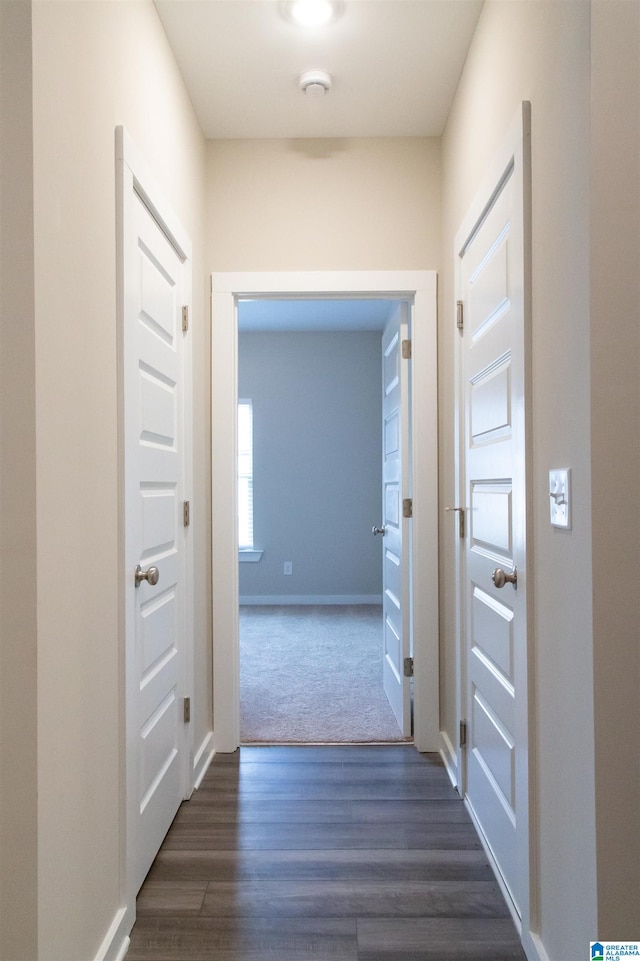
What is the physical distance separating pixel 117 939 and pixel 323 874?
612 millimetres

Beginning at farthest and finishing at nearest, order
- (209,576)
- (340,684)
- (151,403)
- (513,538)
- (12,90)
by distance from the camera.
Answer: (340,684), (209,576), (151,403), (513,538), (12,90)

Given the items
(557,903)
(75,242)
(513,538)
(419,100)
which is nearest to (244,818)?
(557,903)

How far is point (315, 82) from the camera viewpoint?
243cm

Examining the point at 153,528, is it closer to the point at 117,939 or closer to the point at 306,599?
the point at 117,939

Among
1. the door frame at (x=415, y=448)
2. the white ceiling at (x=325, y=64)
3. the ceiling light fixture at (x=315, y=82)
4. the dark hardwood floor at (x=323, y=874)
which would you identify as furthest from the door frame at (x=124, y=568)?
the door frame at (x=415, y=448)

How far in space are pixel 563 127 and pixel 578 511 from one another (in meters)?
0.77

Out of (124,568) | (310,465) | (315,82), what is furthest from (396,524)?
(310,465)

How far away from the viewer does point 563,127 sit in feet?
4.35

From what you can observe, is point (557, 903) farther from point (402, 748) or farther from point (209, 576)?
point (209, 576)

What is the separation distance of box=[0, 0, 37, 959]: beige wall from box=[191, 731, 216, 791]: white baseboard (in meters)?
1.38

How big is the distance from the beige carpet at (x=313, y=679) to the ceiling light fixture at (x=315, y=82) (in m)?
2.66

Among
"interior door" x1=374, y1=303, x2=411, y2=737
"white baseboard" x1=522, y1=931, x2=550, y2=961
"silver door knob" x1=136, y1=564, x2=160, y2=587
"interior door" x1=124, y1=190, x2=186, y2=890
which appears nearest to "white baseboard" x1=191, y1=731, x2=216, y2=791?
"interior door" x1=124, y1=190, x2=186, y2=890

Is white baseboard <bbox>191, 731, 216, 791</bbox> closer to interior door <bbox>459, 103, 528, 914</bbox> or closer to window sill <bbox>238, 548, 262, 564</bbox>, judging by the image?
interior door <bbox>459, 103, 528, 914</bbox>

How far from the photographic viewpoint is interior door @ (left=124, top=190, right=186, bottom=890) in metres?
1.76
